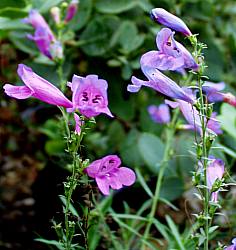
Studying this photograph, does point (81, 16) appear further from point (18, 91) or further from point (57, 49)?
point (18, 91)

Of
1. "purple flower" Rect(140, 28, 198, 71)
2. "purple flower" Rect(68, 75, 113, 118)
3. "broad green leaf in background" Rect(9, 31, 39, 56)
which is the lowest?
"broad green leaf in background" Rect(9, 31, 39, 56)

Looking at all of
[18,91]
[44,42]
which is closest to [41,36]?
[44,42]

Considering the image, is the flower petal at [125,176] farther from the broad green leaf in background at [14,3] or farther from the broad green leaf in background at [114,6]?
the broad green leaf in background at [114,6]

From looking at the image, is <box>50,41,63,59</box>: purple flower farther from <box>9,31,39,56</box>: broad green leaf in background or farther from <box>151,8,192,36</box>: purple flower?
<box>151,8,192,36</box>: purple flower

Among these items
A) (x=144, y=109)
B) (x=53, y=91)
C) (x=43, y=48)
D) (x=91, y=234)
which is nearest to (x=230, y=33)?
(x=144, y=109)

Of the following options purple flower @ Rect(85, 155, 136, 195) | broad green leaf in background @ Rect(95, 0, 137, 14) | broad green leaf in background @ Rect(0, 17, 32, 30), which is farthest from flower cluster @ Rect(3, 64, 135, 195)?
broad green leaf in background @ Rect(95, 0, 137, 14)

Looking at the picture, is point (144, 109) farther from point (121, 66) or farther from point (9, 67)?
point (9, 67)
